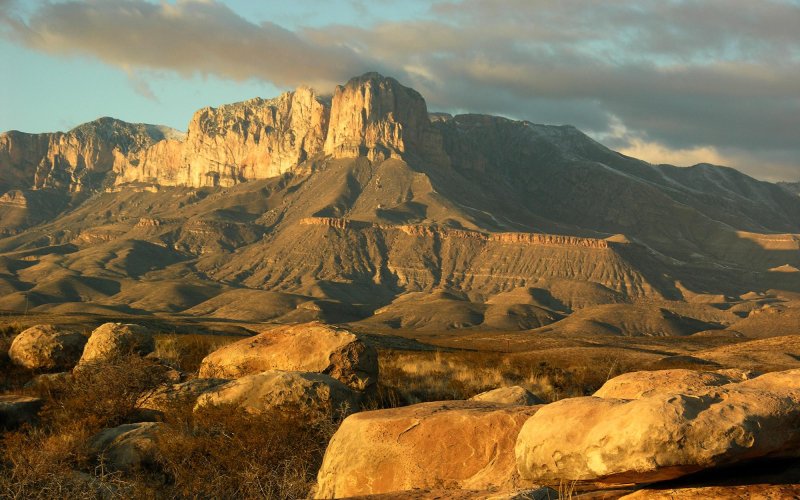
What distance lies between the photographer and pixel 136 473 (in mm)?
14516

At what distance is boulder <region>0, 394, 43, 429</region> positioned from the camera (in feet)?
55.8

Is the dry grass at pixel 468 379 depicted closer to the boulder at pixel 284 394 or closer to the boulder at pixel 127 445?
the boulder at pixel 284 394

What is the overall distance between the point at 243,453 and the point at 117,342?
12600 millimetres

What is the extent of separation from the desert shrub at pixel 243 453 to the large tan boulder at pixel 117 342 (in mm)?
9063

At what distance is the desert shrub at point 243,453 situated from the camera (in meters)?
13.2

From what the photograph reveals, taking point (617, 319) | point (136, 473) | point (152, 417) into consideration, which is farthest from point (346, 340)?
point (617, 319)

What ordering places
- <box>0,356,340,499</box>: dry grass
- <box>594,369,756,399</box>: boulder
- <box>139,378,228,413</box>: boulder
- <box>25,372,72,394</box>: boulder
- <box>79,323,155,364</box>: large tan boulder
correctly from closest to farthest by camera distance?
<box>0,356,340,499</box>: dry grass < <box>594,369,756,399</box>: boulder < <box>139,378,228,413</box>: boulder < <box>25,372,72,394</box>: boulder < <box>79,323,155,364</box>: large tan boulder

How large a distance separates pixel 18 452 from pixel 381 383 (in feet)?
33.8

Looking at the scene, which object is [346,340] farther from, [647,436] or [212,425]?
[647,436]

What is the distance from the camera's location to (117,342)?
2566cm

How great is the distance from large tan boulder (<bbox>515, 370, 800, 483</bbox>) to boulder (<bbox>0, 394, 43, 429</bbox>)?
1108 centimetres

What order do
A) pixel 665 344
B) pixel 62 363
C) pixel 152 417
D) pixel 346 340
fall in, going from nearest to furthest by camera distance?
pixel 152 417
pixel 346 340
pixel 62 363
pixel 665 344

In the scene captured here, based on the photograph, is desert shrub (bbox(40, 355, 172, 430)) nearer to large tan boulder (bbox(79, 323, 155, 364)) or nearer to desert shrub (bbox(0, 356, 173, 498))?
desert shrub (bbox(0, 356, 173, 498))

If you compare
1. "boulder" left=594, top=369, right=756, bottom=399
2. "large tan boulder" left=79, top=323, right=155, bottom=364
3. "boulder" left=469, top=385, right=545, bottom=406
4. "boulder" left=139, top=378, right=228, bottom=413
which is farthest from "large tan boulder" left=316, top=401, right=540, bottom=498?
"large tan boulder" left=79, top=323, right=155, bottom=364
